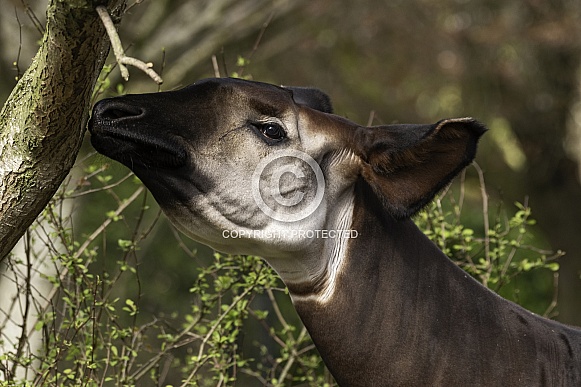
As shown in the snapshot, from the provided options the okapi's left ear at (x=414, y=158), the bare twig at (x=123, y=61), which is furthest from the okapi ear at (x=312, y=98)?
the bare twig at (x=123, y=61)

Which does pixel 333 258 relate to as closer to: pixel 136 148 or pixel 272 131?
pixel 272 131

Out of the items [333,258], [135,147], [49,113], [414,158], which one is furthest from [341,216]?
[49,113]

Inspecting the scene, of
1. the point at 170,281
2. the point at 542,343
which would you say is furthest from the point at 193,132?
the point at 170,281

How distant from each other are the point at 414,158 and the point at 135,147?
2.86 ft

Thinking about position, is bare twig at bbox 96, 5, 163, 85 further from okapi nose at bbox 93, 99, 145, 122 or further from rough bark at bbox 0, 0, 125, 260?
okapi nose at bbox 93, 99, 145, 122

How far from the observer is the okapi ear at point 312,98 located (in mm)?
3572

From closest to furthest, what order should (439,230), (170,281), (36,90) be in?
(36,90)
(439,230)
(170,281)

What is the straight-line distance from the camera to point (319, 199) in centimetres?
317

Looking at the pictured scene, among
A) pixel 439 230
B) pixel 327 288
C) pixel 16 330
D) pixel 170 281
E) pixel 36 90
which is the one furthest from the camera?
pixel 170 281

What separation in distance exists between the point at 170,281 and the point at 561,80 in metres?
6.38

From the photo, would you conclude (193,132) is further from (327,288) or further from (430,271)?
(430,271)

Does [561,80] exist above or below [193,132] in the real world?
above

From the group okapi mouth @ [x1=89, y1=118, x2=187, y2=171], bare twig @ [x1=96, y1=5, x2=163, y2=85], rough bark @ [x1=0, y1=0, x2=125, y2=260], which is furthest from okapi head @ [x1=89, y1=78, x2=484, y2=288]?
bare twig @ [x1=96, y1=5, x2=163, y2=85]

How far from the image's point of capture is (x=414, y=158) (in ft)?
10.1
